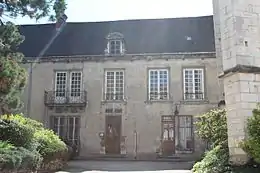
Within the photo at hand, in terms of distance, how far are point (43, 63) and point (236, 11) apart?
16.2 meters

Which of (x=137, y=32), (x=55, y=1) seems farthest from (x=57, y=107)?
(x=55, y=1)

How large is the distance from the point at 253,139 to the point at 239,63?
6.19 feet

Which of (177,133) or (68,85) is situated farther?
(68,85)

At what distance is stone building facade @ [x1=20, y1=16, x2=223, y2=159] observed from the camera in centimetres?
2084

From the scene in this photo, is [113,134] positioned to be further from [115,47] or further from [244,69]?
[244,69]

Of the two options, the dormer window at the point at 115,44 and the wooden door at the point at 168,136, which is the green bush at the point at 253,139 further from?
the dormer window at the point at 115,44

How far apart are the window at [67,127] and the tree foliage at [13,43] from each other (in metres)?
10.1

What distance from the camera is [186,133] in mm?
20844

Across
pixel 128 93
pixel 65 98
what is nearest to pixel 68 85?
pixel 65 98

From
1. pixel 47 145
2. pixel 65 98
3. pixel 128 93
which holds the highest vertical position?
pixel 128 93

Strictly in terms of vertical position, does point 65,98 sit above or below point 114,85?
below

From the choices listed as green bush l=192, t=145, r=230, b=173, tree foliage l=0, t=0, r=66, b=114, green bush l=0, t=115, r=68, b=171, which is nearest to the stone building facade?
green bush l=0, t=115, r=68, b=171

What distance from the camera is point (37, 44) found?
2430 cm

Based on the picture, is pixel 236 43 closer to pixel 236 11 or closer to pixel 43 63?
pixel 236 11
